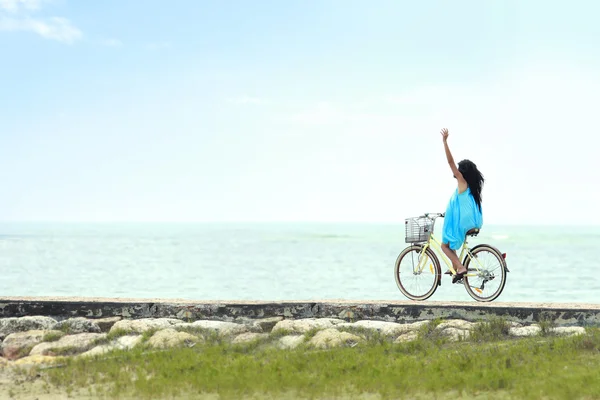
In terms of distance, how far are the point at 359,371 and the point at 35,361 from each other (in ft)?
9.61

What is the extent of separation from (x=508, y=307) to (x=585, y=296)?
20.7 metres

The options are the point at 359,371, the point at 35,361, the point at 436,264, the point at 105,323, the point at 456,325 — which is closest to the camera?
the point at 359,371

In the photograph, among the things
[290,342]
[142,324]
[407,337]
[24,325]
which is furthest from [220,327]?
[24,325]

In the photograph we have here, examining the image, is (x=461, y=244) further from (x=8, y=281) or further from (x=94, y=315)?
(x=8, y=281)

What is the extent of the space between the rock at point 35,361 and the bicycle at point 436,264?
462cm

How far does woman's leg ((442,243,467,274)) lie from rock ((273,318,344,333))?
171 cm

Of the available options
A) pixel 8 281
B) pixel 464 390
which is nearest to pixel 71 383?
pixel 464 390

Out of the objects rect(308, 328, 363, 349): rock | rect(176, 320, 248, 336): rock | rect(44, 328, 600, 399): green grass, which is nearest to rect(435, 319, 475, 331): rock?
rect(44, 328, 600, 399): green grass

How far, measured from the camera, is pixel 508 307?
8922 millimetres

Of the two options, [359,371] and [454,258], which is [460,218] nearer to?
[454,258]

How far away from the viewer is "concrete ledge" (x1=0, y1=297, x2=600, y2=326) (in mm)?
8844

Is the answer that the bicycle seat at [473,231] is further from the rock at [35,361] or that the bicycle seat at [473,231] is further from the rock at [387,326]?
the rock at [35,361]

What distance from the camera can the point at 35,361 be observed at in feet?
24.0

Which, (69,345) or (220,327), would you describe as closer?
(69,345)
